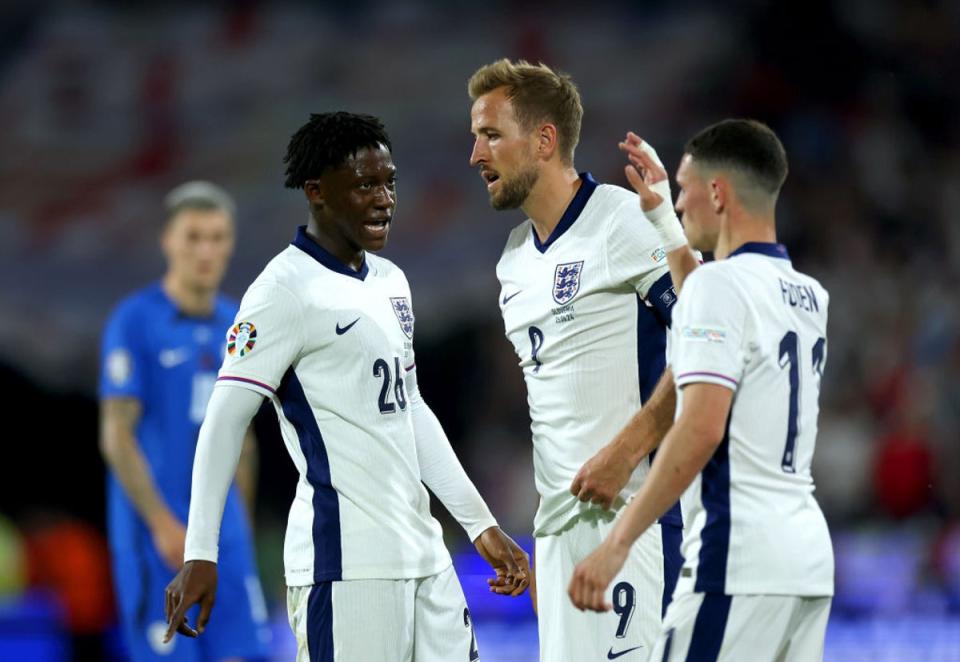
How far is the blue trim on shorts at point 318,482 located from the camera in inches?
150

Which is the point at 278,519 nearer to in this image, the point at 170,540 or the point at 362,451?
the point at 170,540

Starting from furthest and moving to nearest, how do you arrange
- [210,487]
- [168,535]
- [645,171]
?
1. [168,535]
2. [645,171]
3. [210,487]

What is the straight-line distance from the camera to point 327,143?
160 inches

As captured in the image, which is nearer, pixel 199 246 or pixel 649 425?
pixel 649 425

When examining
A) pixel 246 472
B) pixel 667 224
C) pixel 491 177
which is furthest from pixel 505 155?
pixel 246 472

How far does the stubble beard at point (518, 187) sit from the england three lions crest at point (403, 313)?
516 millimetres

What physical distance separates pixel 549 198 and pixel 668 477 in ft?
4.80

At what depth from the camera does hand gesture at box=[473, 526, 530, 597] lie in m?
4.26

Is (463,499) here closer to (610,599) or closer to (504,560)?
(504,560)

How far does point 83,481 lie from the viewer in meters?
9.66

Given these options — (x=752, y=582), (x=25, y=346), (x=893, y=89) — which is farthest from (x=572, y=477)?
(x=893, y=89)

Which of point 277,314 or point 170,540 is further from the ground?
point 277,314

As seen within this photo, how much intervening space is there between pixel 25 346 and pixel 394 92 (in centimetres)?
361

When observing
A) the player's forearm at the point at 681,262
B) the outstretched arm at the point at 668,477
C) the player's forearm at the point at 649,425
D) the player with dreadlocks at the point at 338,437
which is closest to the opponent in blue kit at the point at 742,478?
the outstretched arm at the point at 668,477
